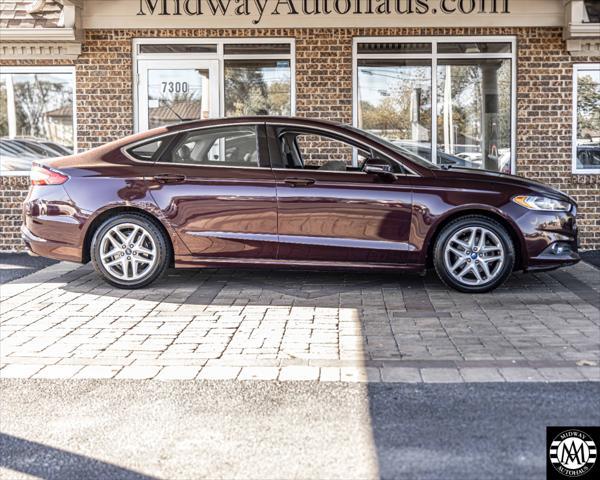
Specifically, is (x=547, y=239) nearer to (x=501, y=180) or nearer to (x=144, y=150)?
(x=501, y=180)

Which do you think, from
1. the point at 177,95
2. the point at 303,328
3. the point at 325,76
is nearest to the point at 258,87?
the point at 325,76

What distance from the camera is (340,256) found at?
29.1 feet

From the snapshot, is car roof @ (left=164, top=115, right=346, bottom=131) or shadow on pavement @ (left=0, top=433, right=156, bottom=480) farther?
car roof @ (left=164, top=115, right=346, bottom=131)

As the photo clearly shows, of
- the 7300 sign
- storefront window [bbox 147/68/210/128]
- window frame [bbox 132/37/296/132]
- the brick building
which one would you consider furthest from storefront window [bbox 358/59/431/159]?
the 7300 sign

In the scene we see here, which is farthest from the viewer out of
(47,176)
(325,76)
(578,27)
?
(325,76)

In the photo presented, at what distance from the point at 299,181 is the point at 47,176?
7.96 ft

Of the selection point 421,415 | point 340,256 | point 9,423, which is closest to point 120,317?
point 340,256

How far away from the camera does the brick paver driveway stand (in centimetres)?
603

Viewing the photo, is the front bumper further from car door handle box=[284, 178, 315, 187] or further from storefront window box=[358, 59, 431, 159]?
storefront window box=[358, 59, 431, 159]

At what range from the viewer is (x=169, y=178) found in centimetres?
A: 901

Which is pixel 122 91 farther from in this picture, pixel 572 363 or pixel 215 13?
pixel 572 363

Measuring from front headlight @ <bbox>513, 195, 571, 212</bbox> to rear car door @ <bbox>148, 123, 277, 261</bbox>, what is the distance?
89.6 inches

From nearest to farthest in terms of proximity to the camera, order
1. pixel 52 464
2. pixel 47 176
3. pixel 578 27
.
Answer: pixel 52 464, pixel 47 176, pixel 578 27

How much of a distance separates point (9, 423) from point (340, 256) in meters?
4.41
